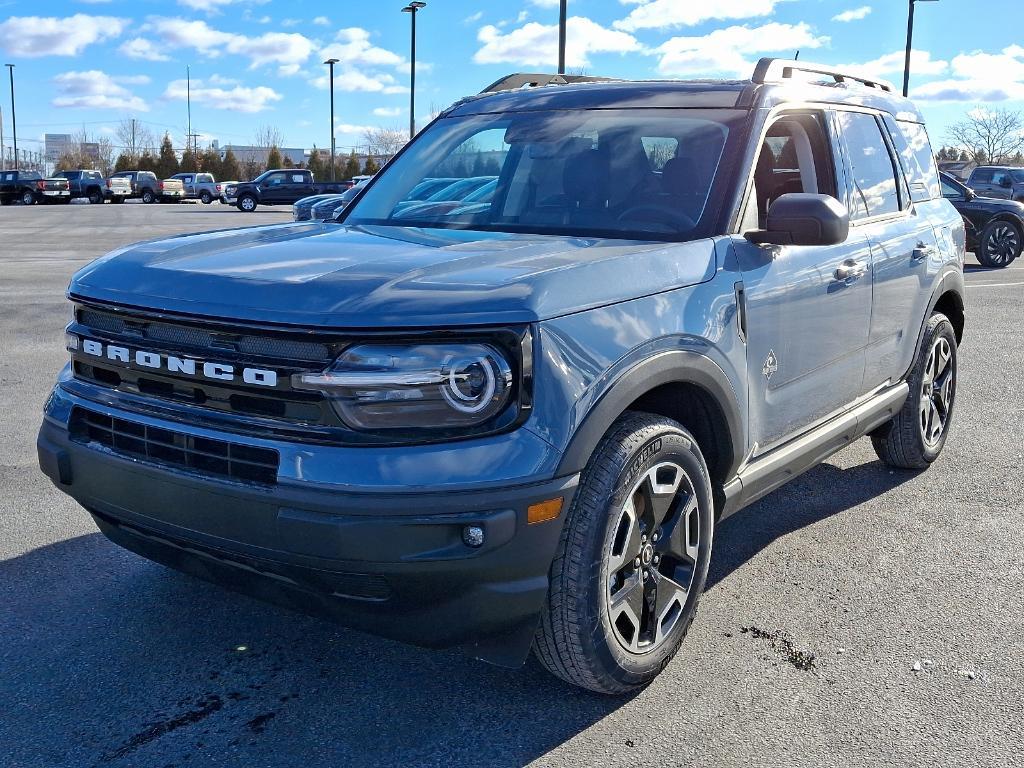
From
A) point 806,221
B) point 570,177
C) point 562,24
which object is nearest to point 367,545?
point 806,221

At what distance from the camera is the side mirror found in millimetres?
3467

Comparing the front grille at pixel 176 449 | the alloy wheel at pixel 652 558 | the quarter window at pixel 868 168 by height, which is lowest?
the alloy wheel at pixel 652 558

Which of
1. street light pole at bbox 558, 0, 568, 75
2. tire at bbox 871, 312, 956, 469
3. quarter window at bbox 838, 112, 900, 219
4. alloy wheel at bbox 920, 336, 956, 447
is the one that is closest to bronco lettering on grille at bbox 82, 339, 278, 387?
quarter window at bbox 838, 112, 900, 219

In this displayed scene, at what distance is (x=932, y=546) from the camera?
178 inches

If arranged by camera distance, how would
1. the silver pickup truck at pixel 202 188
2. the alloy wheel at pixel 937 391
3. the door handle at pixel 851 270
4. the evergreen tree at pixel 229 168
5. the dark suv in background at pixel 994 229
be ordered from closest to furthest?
the door handle at pixel 851 270
the alloy wheel at pixel 937 391
the dark suv in background at pixel 994 229
the silver pickup truck at pixel 202 188
the evergreen tree at pixel 229 168

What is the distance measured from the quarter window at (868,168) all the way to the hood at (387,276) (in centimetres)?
146

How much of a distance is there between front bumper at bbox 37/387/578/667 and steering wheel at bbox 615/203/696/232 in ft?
4.13

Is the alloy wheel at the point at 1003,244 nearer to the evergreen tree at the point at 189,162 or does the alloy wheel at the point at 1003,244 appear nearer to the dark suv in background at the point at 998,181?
the dark suv in background at the point at 998,181

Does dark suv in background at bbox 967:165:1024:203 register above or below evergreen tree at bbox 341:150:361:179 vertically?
below

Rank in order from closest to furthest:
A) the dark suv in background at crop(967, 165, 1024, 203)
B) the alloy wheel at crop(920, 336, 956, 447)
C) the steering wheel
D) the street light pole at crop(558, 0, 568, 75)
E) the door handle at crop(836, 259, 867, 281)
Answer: the steering wheel, the door handle at crop(836, 259, 867, 281), the alloy wheel at crop(920, 336, 956, 447), the street light pole at crop(558, 0, 568, 75), the dark suv in background at crop(967, 165, 1024, 203)

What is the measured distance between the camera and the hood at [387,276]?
2668 mm

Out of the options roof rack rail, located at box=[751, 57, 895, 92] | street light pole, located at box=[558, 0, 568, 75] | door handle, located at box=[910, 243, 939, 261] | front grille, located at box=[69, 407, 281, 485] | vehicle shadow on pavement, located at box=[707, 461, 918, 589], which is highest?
street light pole, located at box=[558, 0, 568, 75]

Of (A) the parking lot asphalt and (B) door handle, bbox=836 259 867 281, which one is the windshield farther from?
(A) the parking lot asphalt

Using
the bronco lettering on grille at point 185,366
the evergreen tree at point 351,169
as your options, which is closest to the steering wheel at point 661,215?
the bronco lettering on grille at point 185,366
